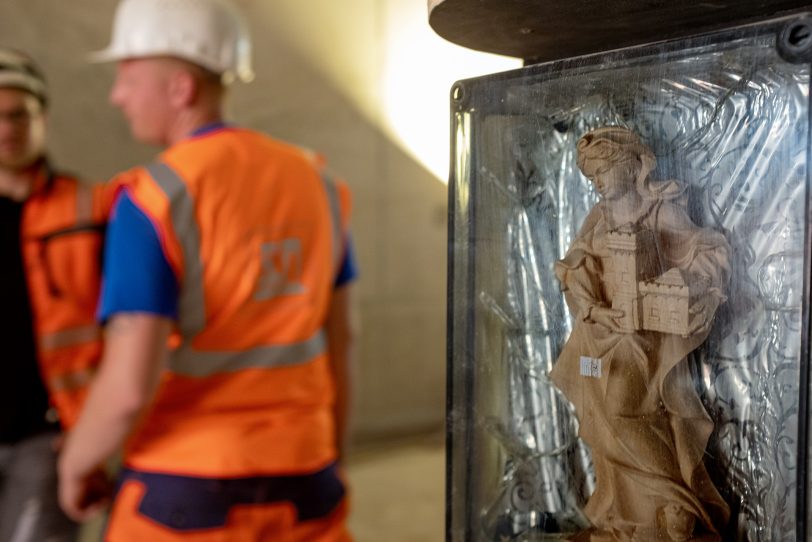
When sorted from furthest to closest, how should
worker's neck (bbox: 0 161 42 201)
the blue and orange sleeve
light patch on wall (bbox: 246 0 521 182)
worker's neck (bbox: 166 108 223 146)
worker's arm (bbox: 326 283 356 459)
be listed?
light patch on wall (bbox: 246 0 521 182) → worker's neck (bbox: 0 161 42 201) → worker's arm (bbox: 326 283 356 459) → worker's neck (bbox: 166 108 223 146) → the blue and orange sleeve

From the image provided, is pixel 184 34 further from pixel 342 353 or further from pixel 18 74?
pixel 342 353

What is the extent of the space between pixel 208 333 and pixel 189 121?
0.48 meters

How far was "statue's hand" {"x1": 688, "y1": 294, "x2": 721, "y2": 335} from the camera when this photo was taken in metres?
0.69

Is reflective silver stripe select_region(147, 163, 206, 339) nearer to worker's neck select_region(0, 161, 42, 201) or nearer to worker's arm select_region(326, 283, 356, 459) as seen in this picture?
worker's arm select_region(326, 283, 356, 459)

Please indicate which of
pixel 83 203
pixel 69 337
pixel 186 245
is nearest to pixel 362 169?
pixel 83 203

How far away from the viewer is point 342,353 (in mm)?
2016

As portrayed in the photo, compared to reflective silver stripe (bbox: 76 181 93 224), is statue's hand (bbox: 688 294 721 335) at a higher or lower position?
lower

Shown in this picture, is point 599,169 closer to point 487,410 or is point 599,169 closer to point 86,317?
point 487,410

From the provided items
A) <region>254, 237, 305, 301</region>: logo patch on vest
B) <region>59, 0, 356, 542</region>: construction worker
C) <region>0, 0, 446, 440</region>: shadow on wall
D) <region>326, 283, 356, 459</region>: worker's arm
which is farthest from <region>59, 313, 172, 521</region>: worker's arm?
<region>0, 0, 446, 440</region>: shadow on wall

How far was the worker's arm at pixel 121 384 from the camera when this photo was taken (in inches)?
59.4

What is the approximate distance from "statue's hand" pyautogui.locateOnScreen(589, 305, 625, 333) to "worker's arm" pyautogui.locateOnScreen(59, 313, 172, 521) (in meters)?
0.98

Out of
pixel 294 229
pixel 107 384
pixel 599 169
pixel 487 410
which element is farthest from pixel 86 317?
pixel 599 169

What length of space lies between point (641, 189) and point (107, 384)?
1.16 metres

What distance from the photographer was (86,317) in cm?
207
